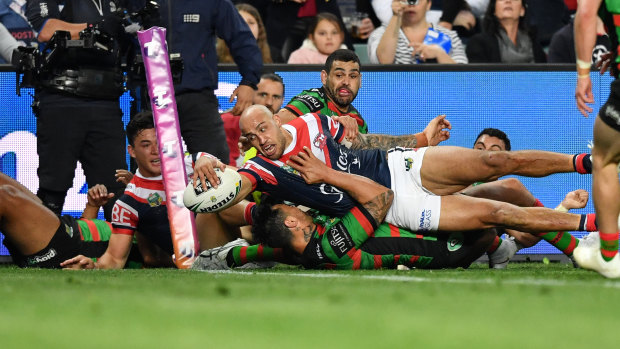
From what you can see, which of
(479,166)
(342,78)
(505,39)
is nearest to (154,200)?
(342,78)

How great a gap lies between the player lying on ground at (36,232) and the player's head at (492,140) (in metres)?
3.23

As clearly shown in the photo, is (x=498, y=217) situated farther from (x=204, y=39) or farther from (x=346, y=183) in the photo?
(x=204, y=39)

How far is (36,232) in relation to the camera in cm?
678

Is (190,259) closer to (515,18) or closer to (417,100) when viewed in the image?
(417,100)

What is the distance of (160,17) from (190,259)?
6.74 ft

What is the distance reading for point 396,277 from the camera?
5312 millimetres

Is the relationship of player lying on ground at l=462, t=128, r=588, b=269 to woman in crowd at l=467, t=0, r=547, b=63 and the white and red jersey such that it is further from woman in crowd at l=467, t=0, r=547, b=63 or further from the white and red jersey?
woman in crowd at l=467, t=0, r=547, b=63

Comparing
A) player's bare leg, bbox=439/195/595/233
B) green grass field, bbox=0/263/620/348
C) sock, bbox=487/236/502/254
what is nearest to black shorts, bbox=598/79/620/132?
green grass field, bbox=0/263/620/348

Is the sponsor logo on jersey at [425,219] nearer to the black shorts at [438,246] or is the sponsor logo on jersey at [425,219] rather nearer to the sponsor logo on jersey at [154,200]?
the black shorts at [438,246]

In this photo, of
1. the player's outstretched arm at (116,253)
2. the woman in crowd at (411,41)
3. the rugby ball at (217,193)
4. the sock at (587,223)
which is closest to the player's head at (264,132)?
the rugby ball at (217,193)

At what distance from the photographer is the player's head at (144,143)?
7617 mm

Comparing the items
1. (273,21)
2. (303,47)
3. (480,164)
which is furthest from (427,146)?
(273,21)

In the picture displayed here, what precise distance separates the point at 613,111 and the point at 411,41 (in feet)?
17.0

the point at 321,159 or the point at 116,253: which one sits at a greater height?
the point at 321,159
